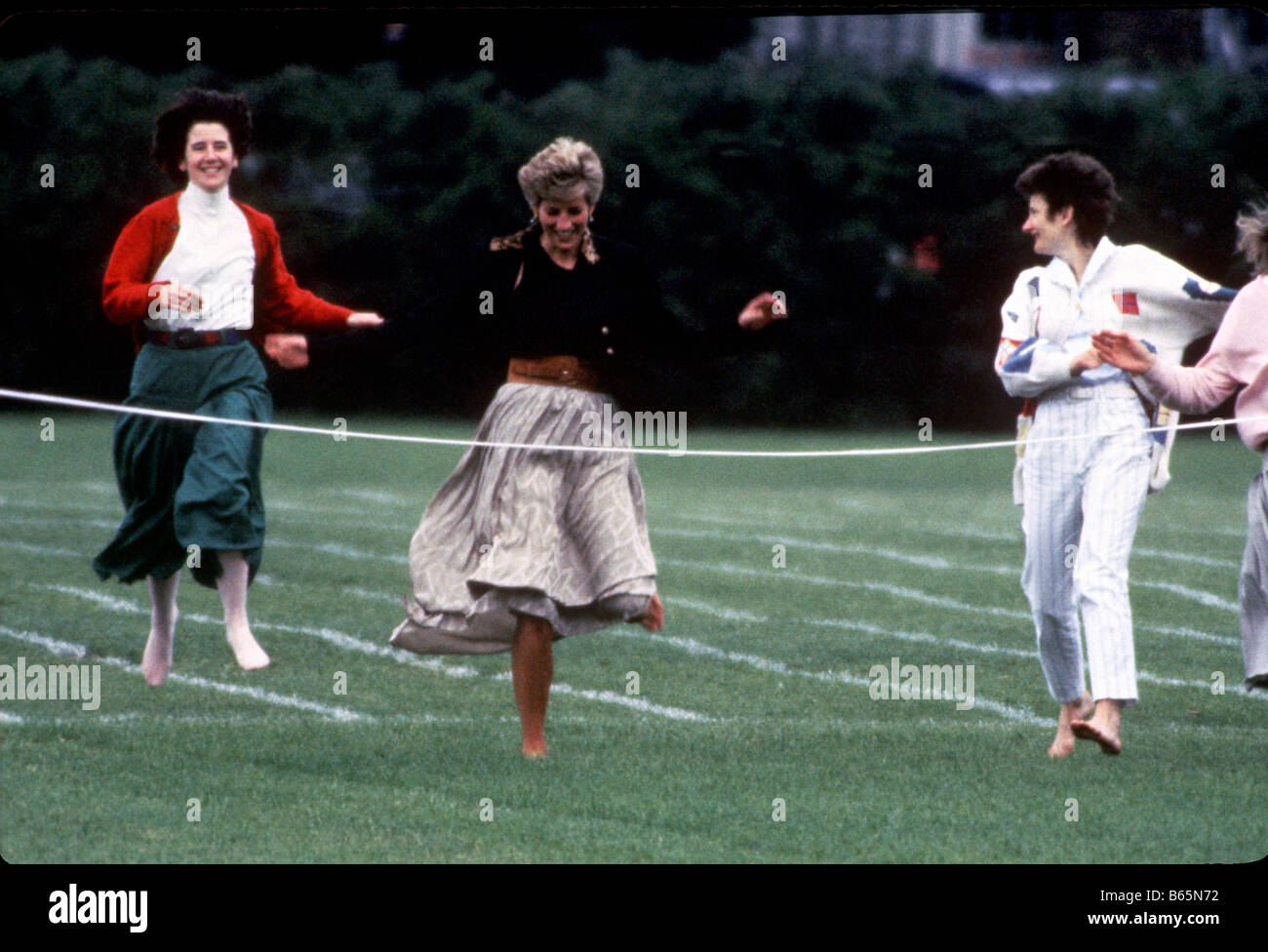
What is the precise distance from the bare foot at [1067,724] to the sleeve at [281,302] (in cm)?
296

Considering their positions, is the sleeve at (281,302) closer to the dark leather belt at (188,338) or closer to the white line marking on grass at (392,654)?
the dark leather belt at (188,338)

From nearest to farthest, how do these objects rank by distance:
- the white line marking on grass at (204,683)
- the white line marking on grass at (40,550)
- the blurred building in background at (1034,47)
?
the white line marking on grass at (204,683) < the white line marking on grass at (40,550) < the blurred building in background at (1034,47)

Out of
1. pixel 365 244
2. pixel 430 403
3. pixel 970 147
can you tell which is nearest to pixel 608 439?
pixel 430 403

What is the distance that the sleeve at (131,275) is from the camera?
7.66 metres

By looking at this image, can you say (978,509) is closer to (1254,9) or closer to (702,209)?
(702,209)

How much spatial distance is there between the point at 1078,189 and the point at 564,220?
173 cm

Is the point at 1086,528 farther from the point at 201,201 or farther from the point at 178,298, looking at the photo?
the point at 201,201

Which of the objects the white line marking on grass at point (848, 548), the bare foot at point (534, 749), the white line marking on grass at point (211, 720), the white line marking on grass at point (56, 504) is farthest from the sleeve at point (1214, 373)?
the white line marking on grass at point (56, 504)

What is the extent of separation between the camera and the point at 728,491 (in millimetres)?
15992

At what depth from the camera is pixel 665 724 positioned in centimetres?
794

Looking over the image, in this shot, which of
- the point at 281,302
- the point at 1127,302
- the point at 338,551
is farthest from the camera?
the point at 338,551

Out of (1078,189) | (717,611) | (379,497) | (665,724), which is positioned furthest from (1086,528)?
(379,497)

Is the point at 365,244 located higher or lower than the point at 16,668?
higher
